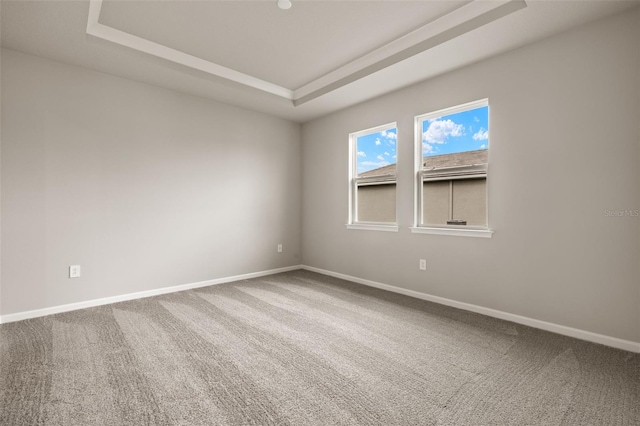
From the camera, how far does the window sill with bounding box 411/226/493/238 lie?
3.06m

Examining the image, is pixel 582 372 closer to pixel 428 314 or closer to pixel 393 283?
pixel 428 314

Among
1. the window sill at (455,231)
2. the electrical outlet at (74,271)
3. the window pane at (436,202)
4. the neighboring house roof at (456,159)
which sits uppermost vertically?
the neighboring house roof at (456,159)

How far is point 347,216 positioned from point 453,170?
5.39 ft

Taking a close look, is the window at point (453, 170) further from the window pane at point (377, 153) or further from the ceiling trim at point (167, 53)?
the ceiling trim at point (167, 53)

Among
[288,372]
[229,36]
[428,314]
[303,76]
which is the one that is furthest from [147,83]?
[428,314]

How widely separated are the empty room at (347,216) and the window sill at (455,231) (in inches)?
0.9

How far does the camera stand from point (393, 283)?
3.91 metres

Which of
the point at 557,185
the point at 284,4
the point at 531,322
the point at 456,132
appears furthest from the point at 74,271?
the point at 557,185

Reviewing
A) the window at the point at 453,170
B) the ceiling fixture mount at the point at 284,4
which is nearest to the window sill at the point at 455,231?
Result: the window at the point at 453,170

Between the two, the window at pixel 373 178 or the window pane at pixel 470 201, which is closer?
the window pane at pixel 470 201

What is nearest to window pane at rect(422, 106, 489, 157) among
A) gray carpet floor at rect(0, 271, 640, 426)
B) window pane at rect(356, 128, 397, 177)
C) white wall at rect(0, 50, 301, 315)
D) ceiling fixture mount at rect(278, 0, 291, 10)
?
window pane at rect(356, 128, 397, 177)

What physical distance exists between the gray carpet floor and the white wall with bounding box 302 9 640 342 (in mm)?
311

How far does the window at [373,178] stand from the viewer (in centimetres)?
405

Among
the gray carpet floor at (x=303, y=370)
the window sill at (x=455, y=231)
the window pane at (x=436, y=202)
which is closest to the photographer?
the gray carpet floor at (x=303, y=370)
